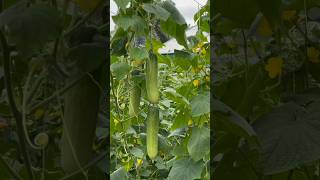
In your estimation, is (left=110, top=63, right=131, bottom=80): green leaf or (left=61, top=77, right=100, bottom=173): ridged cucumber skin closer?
(left=61, top=77, right=100, bottom=173): ridged cucumber skin

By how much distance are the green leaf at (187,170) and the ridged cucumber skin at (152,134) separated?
0.84 feet

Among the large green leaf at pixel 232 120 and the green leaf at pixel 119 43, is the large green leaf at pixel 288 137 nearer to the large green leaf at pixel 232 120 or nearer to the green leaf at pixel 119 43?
the large green leaf at pixel 232 120

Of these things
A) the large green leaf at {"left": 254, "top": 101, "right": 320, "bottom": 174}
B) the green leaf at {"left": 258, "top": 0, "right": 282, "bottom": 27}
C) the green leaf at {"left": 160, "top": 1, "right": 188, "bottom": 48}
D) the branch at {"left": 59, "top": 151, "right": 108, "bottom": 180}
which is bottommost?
the branch at {"left": 59, "top": 151, "right": 108, "bottom": 180}

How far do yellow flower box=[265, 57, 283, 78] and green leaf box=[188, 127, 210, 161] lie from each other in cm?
63

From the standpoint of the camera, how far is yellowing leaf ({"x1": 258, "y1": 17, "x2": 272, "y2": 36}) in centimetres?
53

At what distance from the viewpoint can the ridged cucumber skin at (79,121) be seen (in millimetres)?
476

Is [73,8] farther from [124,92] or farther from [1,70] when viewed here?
[124,92]

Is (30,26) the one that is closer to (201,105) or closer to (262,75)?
(262,75)

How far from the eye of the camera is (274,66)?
57cm

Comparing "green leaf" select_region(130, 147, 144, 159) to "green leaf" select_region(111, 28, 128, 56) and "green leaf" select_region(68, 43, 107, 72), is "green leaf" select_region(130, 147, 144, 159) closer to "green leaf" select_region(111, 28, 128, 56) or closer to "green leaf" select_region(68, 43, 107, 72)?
"green leaf" select_region(111, 28, 128, 56)

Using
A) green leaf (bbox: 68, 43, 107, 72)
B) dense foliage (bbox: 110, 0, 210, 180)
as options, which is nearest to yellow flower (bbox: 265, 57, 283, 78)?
green leaf (bbox: 68, 43, 107, 72)

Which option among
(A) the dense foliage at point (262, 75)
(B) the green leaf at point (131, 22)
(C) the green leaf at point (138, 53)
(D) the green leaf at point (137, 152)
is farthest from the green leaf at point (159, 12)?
(D) the green leaf at point (137, 152)

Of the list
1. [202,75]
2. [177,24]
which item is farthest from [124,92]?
[177,24]

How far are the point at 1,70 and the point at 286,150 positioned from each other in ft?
0.96
